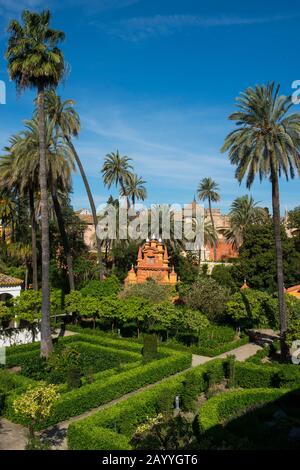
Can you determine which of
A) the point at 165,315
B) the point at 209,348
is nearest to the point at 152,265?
the point at 165,315

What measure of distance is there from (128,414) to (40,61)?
60.5ft

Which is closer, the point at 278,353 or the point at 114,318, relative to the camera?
the point at 278,353

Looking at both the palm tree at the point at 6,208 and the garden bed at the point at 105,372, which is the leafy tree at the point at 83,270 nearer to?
the palm tree at the point at 6,208

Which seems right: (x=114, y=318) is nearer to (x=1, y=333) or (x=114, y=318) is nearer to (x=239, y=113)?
(x=1, y=333)

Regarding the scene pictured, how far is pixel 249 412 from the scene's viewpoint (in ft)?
50.1

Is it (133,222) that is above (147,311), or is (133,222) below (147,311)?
above

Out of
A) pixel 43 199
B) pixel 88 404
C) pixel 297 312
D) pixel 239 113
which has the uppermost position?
pixel 239 113

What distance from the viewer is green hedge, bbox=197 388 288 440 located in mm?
13539

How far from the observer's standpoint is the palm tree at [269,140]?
22719 mm

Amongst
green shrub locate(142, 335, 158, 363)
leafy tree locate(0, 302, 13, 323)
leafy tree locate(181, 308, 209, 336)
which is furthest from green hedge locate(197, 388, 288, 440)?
leafy tree locate(0, 302, 13, 323)

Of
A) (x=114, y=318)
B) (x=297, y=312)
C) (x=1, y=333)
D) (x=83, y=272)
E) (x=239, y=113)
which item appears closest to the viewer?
(x=239, y=113)
